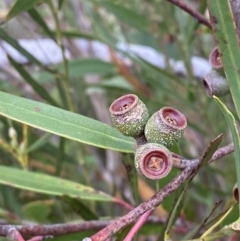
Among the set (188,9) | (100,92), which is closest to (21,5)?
(188,9)

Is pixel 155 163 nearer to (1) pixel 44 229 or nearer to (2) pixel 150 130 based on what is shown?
(2) pixel 150 130

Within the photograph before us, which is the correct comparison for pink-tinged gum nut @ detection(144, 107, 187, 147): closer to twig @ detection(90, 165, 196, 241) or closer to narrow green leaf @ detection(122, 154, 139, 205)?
twig @ detection(90, 165, 196, 241)

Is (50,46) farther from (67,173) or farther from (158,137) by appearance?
(158,137)

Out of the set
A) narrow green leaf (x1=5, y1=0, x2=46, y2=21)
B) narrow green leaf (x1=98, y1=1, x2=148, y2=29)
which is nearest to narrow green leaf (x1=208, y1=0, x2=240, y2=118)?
narrow green leaf (x1=5, y1=0, x2=46, y2=21)

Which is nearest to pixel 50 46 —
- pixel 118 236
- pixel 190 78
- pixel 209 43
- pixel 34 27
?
pixel 34 27

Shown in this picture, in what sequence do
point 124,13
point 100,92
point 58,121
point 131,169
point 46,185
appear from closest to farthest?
point 58,121
point 131,169
point 46,185
point 124,13
point 100,92
